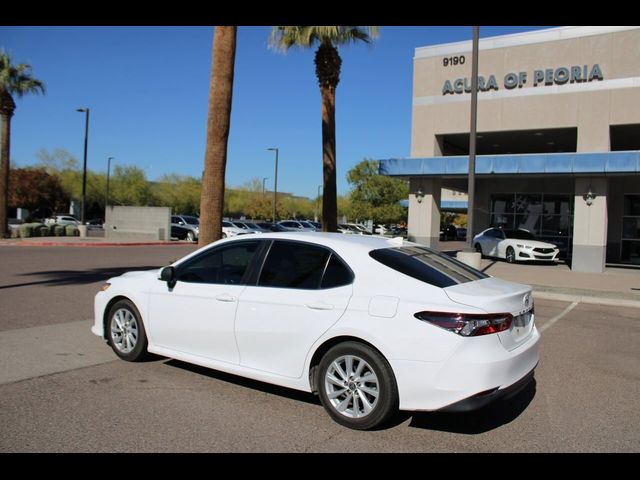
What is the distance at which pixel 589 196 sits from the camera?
1986 centimetres

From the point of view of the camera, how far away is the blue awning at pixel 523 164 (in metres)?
18.3


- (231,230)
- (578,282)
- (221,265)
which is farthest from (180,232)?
(221,265)

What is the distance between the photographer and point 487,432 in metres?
4.50

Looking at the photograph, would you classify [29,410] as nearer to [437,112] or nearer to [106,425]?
[106,425]

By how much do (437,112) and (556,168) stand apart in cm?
563

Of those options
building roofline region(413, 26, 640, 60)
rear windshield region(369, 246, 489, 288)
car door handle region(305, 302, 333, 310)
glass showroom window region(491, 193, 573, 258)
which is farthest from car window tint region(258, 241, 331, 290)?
glass showroom window region(491, 193, 573, 258)

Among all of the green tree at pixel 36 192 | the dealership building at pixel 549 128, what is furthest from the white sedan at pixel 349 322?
the green tree at pixel 36 192

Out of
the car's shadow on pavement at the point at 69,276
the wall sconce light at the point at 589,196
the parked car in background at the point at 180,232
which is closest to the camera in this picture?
the car's shadow on pavement at the point at 69,276

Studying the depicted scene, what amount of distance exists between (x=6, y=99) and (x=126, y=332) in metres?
30.4

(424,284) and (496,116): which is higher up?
(496,116)

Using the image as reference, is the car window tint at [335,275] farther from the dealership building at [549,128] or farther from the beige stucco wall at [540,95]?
the beige stucco wall at [540,95]

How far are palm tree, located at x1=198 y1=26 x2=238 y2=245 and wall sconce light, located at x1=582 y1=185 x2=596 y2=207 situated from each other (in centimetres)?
1445

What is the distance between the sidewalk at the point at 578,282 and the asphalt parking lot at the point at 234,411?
5.47m
